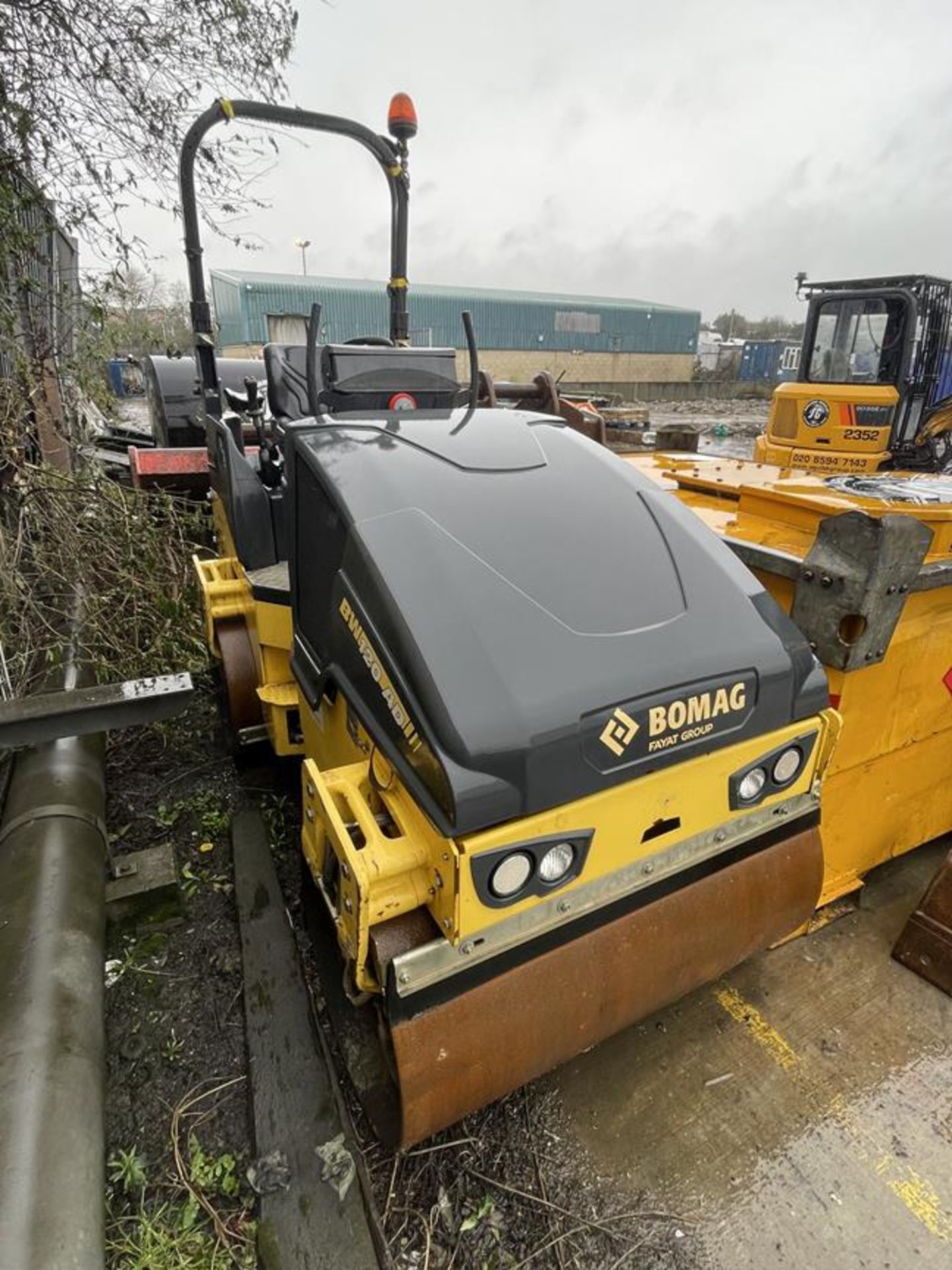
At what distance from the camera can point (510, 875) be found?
140 cm

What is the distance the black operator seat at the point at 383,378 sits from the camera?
8.63ft

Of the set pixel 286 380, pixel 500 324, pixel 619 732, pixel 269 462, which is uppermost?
pixel 500 324

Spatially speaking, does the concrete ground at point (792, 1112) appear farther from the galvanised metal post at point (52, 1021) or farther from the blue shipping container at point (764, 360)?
the blue shipping container at point (764, 360)

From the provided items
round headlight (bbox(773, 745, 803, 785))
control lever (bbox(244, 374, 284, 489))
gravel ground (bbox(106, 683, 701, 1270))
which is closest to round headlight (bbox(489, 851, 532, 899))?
round headlight (bbox(773, 745, 803, 785))

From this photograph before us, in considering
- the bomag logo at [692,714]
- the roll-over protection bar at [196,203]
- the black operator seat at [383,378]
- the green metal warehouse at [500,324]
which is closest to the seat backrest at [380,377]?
the black operator seat at [383,378]

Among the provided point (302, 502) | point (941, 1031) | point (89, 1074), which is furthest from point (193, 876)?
point (941, 1031)

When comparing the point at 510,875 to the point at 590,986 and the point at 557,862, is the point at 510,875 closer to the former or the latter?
the point at 557,862

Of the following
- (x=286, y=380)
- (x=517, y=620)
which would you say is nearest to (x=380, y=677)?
(x=517, y=620)

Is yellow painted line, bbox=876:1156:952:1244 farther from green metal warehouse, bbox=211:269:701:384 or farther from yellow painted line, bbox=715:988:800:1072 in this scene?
green metal warehouse, bbox=211:269:701:384

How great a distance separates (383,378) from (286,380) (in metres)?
0.68

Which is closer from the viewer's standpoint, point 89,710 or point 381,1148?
point 381,1148

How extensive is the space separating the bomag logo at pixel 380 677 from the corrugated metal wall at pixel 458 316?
26972mm

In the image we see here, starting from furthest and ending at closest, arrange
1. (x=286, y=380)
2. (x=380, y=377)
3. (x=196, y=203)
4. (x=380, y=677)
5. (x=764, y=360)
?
(x=764, y=360) → (x=196, y=203) → (x=286, y=380) → (x=380, y=377) → (x=380, y=677)

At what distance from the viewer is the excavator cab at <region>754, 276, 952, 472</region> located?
6992 mm
